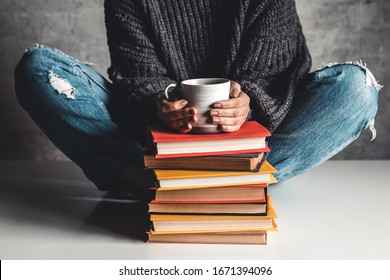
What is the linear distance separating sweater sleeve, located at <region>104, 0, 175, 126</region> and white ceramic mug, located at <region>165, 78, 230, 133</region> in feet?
0.96

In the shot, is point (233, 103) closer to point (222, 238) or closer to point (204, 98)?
point (204, 98)

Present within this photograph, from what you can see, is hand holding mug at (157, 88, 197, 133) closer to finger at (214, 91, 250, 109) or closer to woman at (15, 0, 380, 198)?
finger at (214, 91, 250, 109)

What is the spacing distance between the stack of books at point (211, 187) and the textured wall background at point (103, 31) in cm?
104

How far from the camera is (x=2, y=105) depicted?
8.08 ft

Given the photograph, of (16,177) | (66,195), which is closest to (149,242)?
(66,195)

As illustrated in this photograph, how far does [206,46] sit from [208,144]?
57 cm

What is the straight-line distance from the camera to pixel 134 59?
1.73 metres

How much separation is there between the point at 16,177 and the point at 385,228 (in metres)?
1.30

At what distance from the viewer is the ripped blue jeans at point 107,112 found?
1.62 meters

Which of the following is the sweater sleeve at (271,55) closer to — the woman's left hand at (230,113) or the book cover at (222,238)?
the woman's left hand at (230,113)

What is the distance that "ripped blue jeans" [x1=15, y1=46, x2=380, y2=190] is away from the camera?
1.62 m

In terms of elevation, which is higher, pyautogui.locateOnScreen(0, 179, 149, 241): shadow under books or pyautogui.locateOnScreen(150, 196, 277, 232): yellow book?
pyautogui.locateOnScreen(150, 196, 277, 232): yellow book

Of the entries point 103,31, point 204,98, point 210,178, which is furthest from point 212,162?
point 103,31

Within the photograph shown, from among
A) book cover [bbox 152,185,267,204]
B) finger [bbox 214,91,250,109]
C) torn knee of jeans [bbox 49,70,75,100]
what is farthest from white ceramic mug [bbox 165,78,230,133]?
torn knee of jeans [bbox 49,70,75,100]
